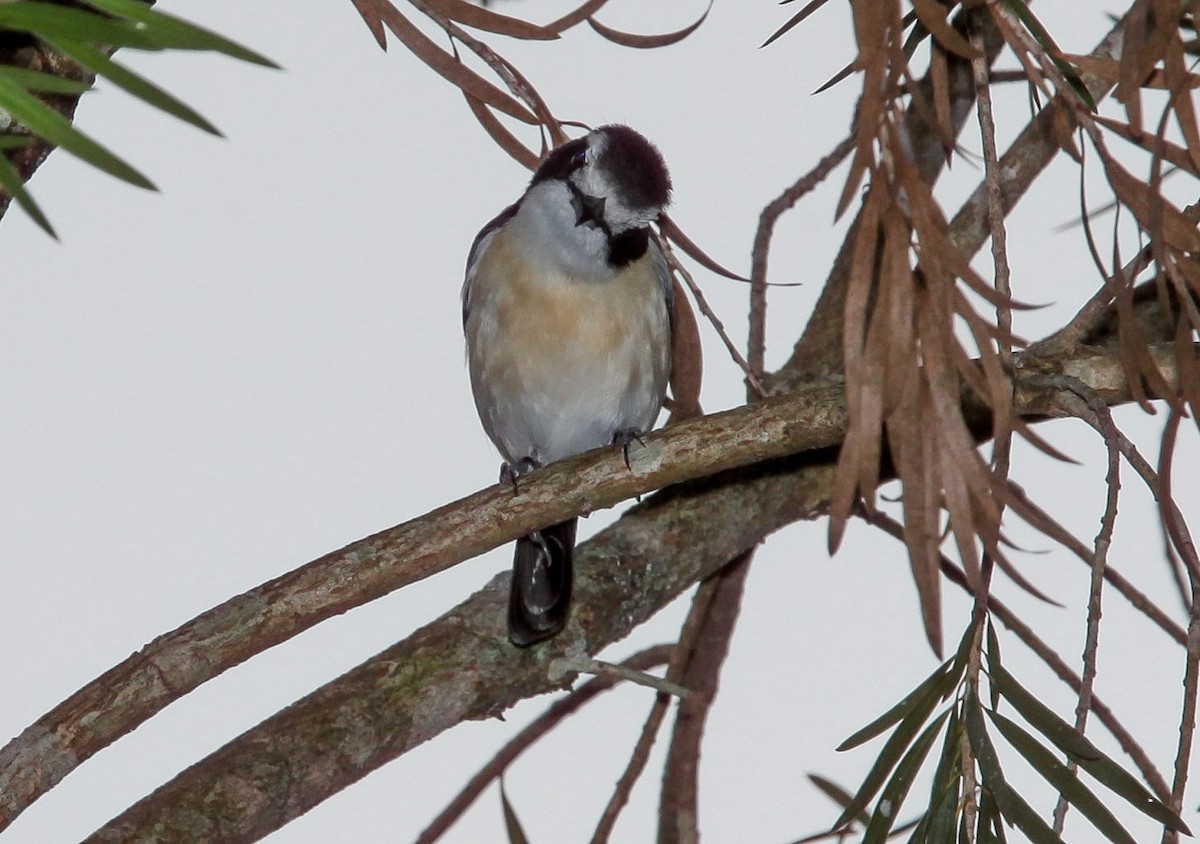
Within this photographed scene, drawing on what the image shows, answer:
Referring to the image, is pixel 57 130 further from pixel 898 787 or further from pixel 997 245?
pixel 898 787

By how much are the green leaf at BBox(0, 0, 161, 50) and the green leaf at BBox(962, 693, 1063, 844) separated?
3.32 ft

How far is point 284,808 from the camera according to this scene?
2234mm

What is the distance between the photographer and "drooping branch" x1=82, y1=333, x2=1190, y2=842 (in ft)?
7.02

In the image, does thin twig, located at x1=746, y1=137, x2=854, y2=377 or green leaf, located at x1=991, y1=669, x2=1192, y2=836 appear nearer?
green leaf, located at x1=991, y1=669, x2=1192, y2=836

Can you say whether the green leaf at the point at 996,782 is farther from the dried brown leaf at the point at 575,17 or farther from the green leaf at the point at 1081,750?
the dried brown leaf at the point at 575,17

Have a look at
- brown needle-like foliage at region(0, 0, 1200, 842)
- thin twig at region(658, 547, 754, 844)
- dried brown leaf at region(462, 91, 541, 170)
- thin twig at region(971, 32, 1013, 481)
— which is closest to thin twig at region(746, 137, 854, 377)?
brown needle-like foliage at region(0, 0, 1200, 842)

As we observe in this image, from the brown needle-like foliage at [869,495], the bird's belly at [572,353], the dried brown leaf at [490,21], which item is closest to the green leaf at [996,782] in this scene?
the brown needle-like foliage at [869,495]

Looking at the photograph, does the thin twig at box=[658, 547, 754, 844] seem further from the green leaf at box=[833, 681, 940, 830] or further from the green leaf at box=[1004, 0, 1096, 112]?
the green leaf at box=[1004, 0, 1096, 112]

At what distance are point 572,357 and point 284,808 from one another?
3.79 feet

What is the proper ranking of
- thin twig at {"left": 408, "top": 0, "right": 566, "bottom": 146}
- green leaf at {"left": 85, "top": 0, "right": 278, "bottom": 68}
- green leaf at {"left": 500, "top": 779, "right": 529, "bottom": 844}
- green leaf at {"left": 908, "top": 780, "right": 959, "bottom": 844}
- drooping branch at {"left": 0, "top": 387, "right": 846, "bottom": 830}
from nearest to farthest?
green leaf at {"left": 85, "top": 0, "right": 278, "bottom": 68} → green leaf at {"left": 908, "top": 780, "right": 959, "bottom": 844} → drooping branch at {"left": 0, "top": 387, "right": 846, "bottom": 830} → thin twig at {"left": 408, "top": 0, "right": 566, "bottom": 146} → green leaf at {"left": 500, "top": 779, "right": 529, "bottom": 844}

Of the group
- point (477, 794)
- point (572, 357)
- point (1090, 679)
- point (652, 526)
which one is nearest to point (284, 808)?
point (477, 794)

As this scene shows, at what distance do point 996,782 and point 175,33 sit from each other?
3.45ft

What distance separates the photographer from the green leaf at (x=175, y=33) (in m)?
0.93

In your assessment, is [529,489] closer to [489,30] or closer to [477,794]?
[489,30]
